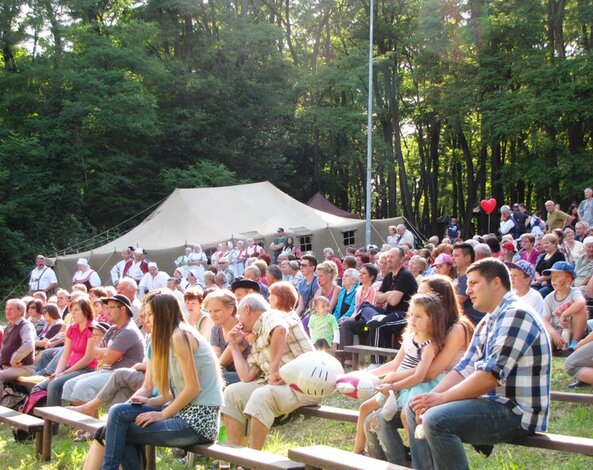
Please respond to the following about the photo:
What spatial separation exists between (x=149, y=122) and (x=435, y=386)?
84.7 feet

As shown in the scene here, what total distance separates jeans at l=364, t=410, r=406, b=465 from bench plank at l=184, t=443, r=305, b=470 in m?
0.60

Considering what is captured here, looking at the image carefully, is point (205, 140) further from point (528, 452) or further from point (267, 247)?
point (528, 452)

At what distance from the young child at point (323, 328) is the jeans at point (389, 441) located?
3.97 metres

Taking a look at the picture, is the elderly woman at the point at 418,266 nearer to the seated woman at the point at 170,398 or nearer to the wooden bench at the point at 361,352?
the wooden bench at the point at 361,352

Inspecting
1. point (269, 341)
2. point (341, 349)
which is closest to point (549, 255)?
point (341, 349)

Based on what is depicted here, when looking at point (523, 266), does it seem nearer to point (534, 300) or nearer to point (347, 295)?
point (534, 300)

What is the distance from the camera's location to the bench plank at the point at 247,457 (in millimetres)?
4223

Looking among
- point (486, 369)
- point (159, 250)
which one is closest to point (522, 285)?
point (486, 369)

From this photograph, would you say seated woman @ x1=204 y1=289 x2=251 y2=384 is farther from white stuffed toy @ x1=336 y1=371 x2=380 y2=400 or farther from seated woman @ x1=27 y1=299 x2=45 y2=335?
seated woman @ x1=27 y1=299 x2=45 y2=335

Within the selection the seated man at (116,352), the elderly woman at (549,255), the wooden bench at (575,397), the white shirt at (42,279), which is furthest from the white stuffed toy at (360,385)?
the white shirt at (42,279)

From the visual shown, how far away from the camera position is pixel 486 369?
3.70m

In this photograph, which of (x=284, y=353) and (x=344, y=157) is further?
(x=344, y=157)

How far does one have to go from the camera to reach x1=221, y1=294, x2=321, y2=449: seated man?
5.25 m

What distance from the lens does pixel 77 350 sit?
7457 mm
